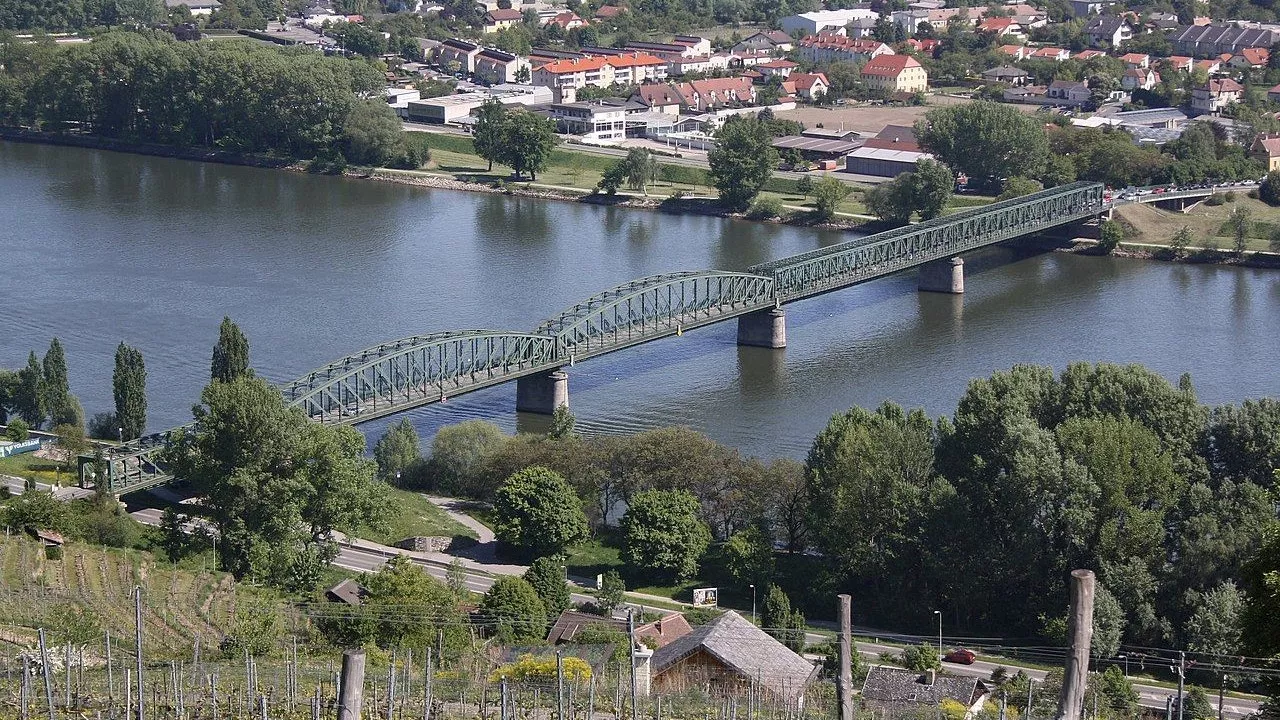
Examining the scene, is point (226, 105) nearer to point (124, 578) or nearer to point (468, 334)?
point (468, 334)

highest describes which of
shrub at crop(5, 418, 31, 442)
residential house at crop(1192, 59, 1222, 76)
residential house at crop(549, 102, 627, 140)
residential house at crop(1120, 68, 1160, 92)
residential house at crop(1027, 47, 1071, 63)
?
residential house at crop(1027, 47, 1071, 63)

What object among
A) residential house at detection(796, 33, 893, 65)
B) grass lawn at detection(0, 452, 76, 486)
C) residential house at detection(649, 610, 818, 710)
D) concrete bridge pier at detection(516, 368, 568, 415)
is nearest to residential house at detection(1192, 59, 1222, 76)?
residential house at detection(796, 33, 893, 65)

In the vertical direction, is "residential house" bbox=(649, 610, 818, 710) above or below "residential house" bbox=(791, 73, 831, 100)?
below

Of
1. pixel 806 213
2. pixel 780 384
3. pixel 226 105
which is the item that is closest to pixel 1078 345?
pixel 780 384

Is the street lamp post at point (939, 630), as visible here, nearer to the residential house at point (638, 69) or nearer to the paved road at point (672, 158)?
the paved road at point (672, 158)

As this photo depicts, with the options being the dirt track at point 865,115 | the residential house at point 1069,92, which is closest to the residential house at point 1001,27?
the dirt track at point 865,115

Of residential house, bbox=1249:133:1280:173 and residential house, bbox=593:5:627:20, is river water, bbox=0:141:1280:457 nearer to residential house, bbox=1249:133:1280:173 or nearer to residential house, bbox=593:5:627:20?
residential house, bbox=1249:133:1280:173

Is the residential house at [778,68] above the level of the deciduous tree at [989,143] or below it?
above

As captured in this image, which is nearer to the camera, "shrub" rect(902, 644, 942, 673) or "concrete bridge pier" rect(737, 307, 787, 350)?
"shrub" rect(902, 644, 942, 673)
